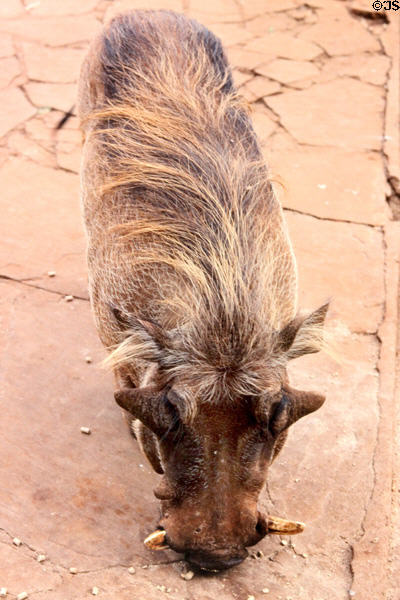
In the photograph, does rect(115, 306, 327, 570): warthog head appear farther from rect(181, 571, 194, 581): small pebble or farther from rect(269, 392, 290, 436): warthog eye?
rect(181, 571, 194, 581): small pebble

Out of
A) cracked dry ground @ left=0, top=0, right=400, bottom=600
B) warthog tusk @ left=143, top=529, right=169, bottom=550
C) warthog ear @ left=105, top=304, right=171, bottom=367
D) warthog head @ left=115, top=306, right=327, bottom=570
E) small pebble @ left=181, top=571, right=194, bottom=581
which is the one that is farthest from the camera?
cracked dry ground @ left=0, top=0, right=400, bottom=600

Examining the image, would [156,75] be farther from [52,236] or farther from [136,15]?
[52,236]

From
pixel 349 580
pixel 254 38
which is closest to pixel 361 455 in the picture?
pixel 349 580

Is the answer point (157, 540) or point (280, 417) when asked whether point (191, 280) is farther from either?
point (157, 540)

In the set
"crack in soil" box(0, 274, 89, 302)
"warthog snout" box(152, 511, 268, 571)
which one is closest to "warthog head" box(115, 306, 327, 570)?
"warthog snout" box(152, 511, 268, 571)

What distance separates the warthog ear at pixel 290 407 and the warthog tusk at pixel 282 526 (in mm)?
343

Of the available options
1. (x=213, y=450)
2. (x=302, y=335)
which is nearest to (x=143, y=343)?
(x=213, y=450)

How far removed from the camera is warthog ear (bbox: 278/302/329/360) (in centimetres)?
293

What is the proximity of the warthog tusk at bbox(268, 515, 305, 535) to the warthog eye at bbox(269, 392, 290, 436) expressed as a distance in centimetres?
34

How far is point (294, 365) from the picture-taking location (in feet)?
14.0

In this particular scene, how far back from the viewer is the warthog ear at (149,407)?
2.71 metres

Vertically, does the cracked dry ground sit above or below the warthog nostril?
below

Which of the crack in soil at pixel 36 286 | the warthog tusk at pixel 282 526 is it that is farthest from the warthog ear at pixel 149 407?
the crack in soil at pixel 36 286

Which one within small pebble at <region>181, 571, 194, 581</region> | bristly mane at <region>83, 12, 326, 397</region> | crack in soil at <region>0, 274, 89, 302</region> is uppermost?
bristly mane at <region>83, 12, 326, 397</region>
